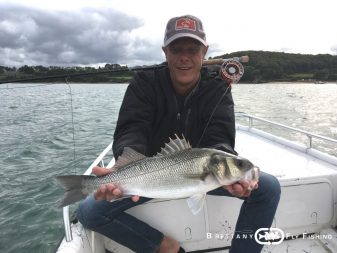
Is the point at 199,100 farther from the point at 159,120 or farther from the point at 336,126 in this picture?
the point at 336,126

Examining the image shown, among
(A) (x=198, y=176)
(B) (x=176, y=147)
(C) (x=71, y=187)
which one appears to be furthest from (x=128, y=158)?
(A) (x=198, y=176)

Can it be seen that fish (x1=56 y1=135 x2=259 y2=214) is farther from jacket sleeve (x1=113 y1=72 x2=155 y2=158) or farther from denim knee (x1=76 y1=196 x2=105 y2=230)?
denim knee (x1=76 y1=196 x2=105 y2=230)

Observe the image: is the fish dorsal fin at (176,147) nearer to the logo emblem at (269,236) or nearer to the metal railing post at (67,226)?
the metal railing post at (67,226)

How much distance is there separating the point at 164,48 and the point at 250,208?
198 centimetres

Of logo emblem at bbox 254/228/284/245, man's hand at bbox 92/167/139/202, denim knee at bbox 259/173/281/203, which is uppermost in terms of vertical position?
man's hand at bbox 92/167/139/202

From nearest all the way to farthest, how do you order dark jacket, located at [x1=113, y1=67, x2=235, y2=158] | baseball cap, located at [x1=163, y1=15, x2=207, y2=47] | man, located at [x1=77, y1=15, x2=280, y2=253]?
man, located at [x1=77, y1=15, x2=280, y2=253]
baseball cap, located at [x1=163, y1=15, x2=207, y2=47]
dark jacket, located at [x1=113, y1=67, x2=235, y2=158]

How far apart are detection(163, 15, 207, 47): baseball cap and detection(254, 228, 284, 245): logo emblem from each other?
210 cm

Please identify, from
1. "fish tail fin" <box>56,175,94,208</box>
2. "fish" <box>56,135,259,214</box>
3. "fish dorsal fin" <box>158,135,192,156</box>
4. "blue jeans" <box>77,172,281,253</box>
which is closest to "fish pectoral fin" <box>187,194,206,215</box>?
"fish" <box>56,135,259,214</box>

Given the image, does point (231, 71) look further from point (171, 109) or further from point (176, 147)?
point (176, 147)

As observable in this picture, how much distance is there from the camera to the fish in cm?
270

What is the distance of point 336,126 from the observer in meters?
21.8

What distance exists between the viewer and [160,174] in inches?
110

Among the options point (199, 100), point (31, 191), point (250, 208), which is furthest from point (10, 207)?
point (250, 208)

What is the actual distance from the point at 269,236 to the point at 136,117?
200 centimetres
